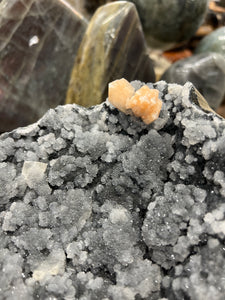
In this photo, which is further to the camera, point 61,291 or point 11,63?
point 11,63

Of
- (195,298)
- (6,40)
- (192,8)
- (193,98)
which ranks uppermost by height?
(6,40)

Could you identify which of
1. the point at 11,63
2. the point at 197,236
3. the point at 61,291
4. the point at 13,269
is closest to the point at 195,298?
the point at 197,236

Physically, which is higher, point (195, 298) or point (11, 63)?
point (11, 63)

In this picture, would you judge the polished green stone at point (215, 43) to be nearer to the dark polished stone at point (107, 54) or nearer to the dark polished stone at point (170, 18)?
the dark polished stone at point (170, 18)

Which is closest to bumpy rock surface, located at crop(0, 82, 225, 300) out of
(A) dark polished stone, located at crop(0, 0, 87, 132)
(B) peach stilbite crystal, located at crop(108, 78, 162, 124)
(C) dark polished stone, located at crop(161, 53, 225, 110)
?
(B) peach stilbite crystal, located at crop(108, 78, 162, 124)

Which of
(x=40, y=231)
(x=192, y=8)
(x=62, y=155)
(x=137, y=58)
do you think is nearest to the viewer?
(x=40, y=231)

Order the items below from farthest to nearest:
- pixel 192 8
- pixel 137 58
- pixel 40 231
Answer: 1. pixel 192 8
2. pixel 137 58
3. pixel 40 231

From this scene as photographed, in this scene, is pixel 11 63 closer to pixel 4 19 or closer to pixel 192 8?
pixel 4 19
